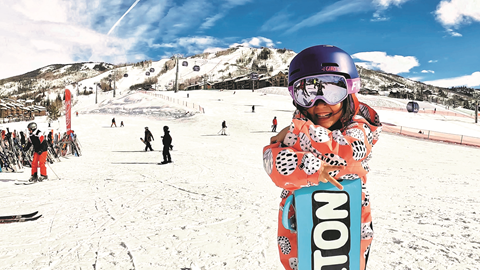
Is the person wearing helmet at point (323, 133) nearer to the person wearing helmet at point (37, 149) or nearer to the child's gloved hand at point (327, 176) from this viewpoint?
the child's gloved hand at point (327, 176)

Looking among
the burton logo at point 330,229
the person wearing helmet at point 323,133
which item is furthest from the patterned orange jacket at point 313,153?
the burton logo at point 330,229

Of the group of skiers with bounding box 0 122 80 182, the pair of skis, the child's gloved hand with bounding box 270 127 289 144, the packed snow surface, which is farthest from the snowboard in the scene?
the group of skiers with bounding box 0 122 80 182

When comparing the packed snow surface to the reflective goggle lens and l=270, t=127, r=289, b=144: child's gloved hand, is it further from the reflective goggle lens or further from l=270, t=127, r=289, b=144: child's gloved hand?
the reflective goggle lens

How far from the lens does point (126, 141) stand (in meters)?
18.7

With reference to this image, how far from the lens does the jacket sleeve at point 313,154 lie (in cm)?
140

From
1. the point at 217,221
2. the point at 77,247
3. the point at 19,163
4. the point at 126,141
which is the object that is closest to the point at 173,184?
the point at 217,221

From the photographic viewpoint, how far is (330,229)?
1.49 m

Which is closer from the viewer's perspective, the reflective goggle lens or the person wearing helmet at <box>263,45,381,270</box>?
the person wearing helmet at <box>263,45,381,270</box>

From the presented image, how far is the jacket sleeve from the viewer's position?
1398 mm

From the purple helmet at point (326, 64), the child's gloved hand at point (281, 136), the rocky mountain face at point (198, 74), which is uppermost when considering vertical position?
the rocky mountain face at point (198, 74)

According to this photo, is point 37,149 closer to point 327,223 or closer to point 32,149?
point 32,149

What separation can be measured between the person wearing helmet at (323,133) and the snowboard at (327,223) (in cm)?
7

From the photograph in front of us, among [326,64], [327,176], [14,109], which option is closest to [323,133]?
[327,176]

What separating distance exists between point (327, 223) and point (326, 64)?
0.93 meters
